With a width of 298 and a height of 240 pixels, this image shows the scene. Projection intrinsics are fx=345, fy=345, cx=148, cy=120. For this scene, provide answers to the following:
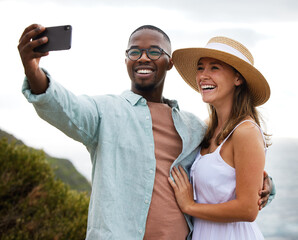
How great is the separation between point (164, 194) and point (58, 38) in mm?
1238

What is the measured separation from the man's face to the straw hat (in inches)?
7.1

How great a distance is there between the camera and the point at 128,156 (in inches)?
88.8

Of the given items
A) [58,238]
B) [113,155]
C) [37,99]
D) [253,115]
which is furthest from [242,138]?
[58,238]

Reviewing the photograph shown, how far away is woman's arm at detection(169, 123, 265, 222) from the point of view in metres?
2.20

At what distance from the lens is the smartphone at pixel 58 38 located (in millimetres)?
1647

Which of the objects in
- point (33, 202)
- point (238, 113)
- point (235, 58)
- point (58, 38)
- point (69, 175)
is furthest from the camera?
point (69, 175)

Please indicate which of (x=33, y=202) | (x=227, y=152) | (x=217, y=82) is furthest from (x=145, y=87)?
(x=33, y=202)

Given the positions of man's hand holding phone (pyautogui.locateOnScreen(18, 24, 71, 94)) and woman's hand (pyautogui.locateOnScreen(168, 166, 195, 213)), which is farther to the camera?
woman's hand (pyautogui.locateOnScreen(168, 166, 195, 213))

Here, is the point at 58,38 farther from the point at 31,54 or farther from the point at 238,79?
the point at 238,79

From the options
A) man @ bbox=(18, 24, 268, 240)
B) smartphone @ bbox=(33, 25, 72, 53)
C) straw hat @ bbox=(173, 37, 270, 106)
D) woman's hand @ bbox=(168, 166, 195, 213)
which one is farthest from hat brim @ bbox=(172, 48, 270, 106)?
smartphone @ bbox=(33, 25, 72, 53)

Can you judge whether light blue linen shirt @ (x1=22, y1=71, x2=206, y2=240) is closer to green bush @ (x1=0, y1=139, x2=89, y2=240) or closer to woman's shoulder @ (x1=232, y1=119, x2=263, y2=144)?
woman's shoulder @ (x1=232, y1=119, x2=263, y2=144)

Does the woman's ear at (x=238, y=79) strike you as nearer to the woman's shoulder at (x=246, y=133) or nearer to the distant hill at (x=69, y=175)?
the woman's shoulder at (x=246, y=133)

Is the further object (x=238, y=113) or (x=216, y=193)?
(x=238, y=113)

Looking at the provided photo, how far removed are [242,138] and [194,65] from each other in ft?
2.88
